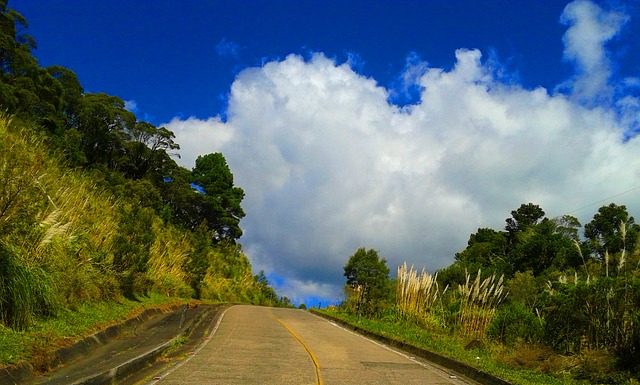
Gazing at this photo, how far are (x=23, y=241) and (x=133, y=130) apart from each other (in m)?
43.5

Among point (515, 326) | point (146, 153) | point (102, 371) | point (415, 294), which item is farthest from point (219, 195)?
point (102, 371)

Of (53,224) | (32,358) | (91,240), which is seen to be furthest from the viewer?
(91,240)

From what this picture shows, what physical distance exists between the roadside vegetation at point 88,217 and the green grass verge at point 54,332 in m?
0.04

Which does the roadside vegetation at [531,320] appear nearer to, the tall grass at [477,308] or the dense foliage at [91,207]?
the tall grass at [477,308]

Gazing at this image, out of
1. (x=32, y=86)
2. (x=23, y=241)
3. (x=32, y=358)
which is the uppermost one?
(x=32, y=86)

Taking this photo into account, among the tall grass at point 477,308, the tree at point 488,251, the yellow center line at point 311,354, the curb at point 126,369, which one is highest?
the tree at point 488,251

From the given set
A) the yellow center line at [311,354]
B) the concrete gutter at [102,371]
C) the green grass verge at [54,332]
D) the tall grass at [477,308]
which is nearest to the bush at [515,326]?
the tall grass at [477,308]

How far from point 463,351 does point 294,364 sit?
5.65 m

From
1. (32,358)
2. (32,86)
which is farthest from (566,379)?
(32,86)

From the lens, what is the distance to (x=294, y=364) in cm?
1130

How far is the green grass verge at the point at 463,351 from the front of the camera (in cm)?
1047

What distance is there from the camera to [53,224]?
11.7 metres

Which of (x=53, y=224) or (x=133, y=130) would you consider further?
(x=133, y=130)

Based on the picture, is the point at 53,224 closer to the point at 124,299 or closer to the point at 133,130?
the point at 124,299
